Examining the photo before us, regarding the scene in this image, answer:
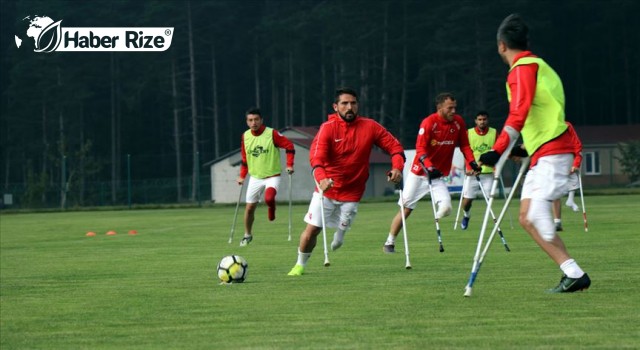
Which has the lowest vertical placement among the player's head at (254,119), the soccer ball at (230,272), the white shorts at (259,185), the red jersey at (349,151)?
the soccer ball at (230,272)

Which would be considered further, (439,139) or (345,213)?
(439,139)

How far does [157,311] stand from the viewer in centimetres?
1116

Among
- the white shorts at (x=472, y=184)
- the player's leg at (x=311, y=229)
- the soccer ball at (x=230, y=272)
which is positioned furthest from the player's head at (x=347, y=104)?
the white shorts at (x=472, y=184)

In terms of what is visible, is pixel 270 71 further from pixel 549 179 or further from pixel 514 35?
pixel 549 179

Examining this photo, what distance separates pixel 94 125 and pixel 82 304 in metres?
101

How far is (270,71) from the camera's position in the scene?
112438 millimetres

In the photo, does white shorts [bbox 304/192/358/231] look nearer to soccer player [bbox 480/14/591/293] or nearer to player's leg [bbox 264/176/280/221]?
soccer player [bbox 480/14/591/293]

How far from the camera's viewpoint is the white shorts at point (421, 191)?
64.7 feet

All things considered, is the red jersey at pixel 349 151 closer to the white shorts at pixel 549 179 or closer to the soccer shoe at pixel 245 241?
the white shorts at pixel 549 179

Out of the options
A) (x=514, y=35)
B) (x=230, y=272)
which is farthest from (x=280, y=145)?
(x=514, y=35)

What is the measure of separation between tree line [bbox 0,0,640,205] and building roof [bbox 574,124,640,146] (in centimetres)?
725

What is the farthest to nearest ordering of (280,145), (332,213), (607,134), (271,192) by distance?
(607,134) → (280,145) → (271,192) → (332,213)
